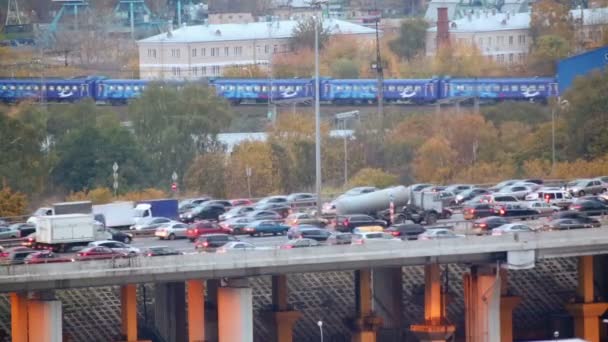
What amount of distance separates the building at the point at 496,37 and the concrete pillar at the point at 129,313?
214 ft

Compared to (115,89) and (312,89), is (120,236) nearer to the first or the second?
(115,89)

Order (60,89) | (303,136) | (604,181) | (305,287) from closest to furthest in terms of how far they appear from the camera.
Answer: (305,287)
(604,181)
(303,136)
(60,89)

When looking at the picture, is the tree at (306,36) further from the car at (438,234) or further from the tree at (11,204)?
the car at (438,234)

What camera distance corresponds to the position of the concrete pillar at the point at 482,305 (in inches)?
1784

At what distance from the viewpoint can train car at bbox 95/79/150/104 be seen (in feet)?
286

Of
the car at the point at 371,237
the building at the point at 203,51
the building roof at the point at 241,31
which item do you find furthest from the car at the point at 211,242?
the building roof at the point at 241,31

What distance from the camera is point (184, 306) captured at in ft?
153

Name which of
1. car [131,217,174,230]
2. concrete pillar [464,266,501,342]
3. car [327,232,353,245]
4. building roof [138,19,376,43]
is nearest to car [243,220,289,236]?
car [131,217,174,230]

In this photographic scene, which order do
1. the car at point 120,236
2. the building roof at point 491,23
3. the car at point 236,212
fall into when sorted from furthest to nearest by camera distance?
the building roof at point 491,23 → the car at point 236,212 → the car at point 120,236

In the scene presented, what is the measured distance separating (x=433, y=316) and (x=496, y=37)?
65.4m

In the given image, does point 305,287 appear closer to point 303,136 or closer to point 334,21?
point 303,136

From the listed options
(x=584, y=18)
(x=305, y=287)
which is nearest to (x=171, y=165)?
(x=305, y=287)

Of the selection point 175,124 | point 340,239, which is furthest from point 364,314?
point 175,124

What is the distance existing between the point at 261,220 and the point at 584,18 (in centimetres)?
6347
